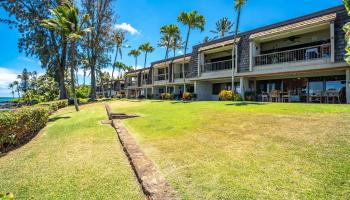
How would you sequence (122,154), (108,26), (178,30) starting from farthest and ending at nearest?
(108,26) → (178,30) → (122,154)

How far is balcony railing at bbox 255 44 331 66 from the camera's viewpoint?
15.7 meters

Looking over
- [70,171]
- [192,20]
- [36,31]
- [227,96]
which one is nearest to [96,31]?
[36,31]

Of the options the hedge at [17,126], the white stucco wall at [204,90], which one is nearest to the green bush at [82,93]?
the white stucco wall at [204,90]

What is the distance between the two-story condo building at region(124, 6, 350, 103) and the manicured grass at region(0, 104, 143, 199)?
48.5 feet

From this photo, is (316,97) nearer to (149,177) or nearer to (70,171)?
(149,177)

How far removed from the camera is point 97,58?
121 feet

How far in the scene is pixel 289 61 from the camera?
17.2 metres

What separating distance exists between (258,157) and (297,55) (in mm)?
16300

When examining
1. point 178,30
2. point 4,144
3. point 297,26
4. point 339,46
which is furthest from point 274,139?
point 178,30

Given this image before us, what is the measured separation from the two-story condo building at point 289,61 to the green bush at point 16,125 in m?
15.7

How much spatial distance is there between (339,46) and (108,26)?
31.4 meters

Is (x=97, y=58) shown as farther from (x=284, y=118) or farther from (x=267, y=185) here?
(x=267, y=185)

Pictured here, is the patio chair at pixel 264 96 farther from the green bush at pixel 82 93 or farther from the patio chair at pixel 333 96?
the green bush at pixel 82 93

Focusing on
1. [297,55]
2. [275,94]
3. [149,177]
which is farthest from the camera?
[297,55]
